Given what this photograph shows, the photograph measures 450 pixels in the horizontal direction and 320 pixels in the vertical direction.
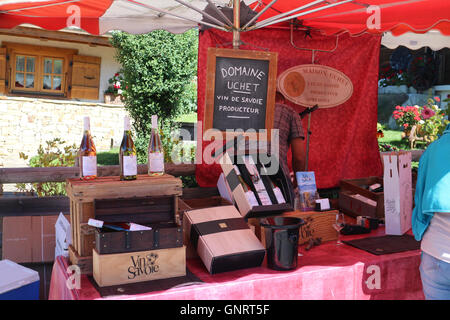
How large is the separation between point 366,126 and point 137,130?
15.3ft

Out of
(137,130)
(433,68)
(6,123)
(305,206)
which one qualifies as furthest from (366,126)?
(6,123)

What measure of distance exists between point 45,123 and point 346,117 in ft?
25.9

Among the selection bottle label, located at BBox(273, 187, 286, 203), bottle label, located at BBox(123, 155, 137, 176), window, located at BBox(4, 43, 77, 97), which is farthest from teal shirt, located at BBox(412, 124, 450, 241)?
window, located at BBox(4, 43, 77, 97)

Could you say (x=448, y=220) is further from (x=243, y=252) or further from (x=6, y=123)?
(x=6, y=123)

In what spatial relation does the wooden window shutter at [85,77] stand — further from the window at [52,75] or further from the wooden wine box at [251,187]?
the wooden wine box at [251,187]

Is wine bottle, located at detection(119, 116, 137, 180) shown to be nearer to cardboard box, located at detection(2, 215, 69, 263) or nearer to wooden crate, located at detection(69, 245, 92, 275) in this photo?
wooden crate, located at detection(69, 245, 92, 275)

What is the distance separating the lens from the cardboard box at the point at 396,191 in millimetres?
2725

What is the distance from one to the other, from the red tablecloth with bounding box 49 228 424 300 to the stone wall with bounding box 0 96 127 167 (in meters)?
8.17

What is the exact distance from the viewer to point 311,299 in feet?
6.68

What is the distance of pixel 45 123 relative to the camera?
10180mm

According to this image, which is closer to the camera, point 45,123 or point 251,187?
point 251,187

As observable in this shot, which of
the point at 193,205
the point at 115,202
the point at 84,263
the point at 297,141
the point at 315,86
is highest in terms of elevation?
the point at 315,86

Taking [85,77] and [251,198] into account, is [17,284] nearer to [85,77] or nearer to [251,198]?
[251,198]

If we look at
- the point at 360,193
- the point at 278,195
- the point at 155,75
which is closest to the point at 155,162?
the point at 278,195
